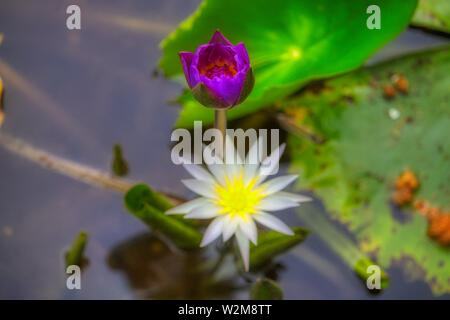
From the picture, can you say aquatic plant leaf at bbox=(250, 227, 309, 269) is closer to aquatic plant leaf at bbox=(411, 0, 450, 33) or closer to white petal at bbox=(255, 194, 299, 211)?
white petal at bbox=(255, 194, 299, 211)

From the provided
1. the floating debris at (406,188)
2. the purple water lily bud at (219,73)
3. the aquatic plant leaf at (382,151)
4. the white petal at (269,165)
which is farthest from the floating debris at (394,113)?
the purple water lily bud at (219,73)

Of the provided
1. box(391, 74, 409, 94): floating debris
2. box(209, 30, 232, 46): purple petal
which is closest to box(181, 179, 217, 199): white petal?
box(209, 30, 232, 46): purple petal

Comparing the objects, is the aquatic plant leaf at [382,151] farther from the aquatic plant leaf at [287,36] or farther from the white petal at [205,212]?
the white petal at [205,212]

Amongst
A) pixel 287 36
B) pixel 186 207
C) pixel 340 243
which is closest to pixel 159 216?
pixel 186 207

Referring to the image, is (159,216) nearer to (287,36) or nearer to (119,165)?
(119,165)

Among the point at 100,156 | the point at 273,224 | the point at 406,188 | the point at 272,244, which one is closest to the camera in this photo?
the point at 273,224
